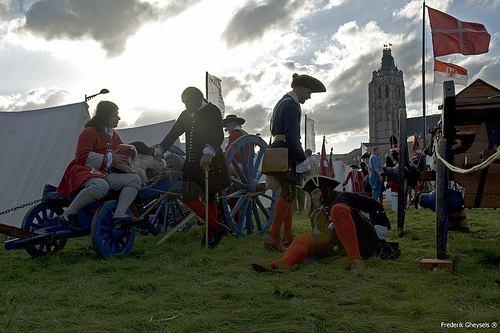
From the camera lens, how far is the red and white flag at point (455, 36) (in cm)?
1034

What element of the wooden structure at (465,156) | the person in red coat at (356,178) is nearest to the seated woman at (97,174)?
the wooden structure at (465,156)

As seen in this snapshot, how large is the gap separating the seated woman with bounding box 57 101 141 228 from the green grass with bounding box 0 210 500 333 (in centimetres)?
47

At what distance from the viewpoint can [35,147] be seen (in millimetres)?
7781

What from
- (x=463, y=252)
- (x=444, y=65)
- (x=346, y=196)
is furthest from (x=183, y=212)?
(x=444, y=65)

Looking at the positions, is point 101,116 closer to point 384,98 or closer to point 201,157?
point 201,157

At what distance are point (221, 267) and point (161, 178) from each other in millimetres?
1619

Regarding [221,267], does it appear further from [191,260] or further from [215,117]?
[215,117]

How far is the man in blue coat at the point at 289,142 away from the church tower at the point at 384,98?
9323 cm

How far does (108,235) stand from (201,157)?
1.14m

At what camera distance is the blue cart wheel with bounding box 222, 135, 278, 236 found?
537 centimetres

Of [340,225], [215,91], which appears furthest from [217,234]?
[215,91]

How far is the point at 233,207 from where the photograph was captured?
554cm

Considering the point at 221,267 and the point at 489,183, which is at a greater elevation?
the point at 489,183

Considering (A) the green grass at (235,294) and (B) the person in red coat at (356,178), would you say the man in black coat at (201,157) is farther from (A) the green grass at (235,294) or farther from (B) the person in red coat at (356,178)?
(B) the person in red coat at (356,178)
